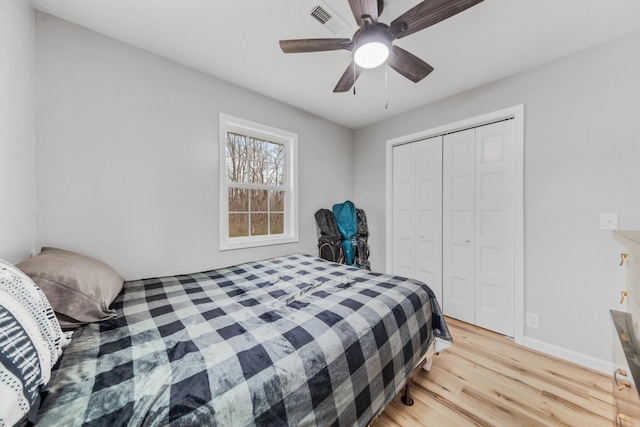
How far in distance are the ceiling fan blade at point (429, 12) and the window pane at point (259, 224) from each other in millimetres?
2059

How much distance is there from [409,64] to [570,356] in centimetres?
261

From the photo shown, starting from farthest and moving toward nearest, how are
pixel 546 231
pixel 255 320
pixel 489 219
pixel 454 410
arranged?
pixel 489 219
pixel 546 231
pixel 454 410
pixel 255 320

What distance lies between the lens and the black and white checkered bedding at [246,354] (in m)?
0.67

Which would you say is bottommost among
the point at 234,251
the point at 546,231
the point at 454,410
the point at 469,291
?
the point at 454,410

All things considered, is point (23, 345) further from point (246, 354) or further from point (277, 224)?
point (277, 224)

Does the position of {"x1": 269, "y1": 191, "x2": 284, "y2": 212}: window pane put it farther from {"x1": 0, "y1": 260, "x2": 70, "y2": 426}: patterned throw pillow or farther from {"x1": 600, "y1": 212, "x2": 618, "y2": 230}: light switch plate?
{"x1": 600, "y1": 212, "x2": 618, "y2": 230}: light switch plate

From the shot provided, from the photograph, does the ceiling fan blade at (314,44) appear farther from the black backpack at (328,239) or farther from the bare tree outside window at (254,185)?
the black backpack at (328,239)

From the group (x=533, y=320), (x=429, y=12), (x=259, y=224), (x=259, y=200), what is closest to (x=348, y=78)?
(x=429, y=12)

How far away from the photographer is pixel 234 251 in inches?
91.4

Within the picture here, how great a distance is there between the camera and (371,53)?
1.31 meters

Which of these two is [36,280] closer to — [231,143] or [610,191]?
[231,143]

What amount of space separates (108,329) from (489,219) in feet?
9.84

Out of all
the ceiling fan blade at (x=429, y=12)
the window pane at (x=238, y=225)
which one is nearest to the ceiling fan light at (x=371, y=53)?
the ceiling fan blade at (x=429, y=12)

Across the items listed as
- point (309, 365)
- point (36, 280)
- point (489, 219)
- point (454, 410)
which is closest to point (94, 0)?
point (36, 280)
